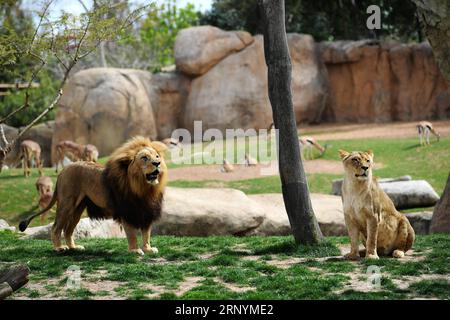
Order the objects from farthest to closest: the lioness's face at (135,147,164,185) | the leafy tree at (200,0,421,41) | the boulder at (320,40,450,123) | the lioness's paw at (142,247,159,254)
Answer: the leafy tree at (200,0,421,41)
the boulder at (320,40,450,123)
the lioness's paw at (142,247,159,254)
the lioness's face at (135,147,164,185)

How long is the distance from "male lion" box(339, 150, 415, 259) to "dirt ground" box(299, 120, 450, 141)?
18.7m

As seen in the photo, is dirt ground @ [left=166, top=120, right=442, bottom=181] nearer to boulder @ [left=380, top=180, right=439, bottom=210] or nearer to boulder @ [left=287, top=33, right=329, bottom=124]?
boulder @ [left=287, top=33, right=329, bottom=124]

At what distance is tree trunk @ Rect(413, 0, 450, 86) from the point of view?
759 cm

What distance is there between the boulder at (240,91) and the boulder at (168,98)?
18.1 inches

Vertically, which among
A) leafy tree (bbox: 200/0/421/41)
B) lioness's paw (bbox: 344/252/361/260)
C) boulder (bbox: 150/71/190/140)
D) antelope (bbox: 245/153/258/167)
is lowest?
lioness's paw (bbox: 344/252/361/260)

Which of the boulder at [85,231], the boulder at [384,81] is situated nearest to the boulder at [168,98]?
the boulder at [384,81]

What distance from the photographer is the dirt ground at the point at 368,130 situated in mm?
28953

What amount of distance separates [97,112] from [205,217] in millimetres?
16863

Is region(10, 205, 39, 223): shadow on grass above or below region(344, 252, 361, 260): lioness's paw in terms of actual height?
below

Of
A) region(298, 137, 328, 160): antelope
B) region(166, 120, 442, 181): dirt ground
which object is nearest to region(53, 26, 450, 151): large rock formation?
region(166, 120, 442, 181): dirt ground

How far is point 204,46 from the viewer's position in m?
32.3

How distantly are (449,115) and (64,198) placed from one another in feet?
83.8

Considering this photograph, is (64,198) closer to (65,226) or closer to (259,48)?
(65,226)

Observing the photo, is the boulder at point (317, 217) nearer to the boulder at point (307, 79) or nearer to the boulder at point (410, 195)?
the boulder at point (410, 195)
